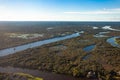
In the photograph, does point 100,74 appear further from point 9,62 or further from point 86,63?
point 9,62

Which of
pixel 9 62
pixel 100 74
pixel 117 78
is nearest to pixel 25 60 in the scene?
pixel 9 62

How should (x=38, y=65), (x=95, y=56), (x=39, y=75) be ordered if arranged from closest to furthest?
(x=39, y=75) < (x=38, y=65) < (x=95, y=56)

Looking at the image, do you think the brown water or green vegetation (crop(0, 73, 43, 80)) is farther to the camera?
the brown water

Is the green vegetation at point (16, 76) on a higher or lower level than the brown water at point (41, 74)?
higher

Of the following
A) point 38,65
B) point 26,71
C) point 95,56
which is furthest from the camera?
point 95,56

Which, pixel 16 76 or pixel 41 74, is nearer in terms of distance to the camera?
pixel 16 76

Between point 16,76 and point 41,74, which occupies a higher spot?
point 16,76

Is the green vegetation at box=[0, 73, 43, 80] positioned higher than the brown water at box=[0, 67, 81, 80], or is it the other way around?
the green vegetation at box=[0, 73, 43, 80]

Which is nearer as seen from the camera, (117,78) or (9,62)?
(117,78)

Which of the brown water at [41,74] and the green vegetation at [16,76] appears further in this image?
the brown water at [41,74]

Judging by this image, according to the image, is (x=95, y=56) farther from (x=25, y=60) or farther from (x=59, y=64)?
(x=25, y=60)
